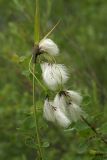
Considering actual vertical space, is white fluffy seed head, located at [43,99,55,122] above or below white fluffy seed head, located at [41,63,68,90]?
below

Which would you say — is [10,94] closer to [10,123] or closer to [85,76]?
[10,123]

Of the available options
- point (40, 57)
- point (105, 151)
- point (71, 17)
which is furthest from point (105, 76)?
point (40, 57)

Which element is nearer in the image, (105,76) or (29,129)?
(29,129)

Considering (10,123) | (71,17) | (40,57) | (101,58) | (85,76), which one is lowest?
(40,57)

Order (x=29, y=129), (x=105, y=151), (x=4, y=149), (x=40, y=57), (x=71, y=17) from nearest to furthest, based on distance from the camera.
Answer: (x=40, y=57) → (x=29, y=129) → (x=105, y=151) → (x=4, y=149) → (x=71, y=17)

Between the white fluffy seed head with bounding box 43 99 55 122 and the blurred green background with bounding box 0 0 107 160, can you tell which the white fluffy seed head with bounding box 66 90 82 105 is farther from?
the blurred green background with bounding box 0 0 107 160

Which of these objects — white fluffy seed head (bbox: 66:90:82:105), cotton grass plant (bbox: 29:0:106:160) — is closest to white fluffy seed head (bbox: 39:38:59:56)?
cotton grass plant (bbox: 29:0:106:160)
